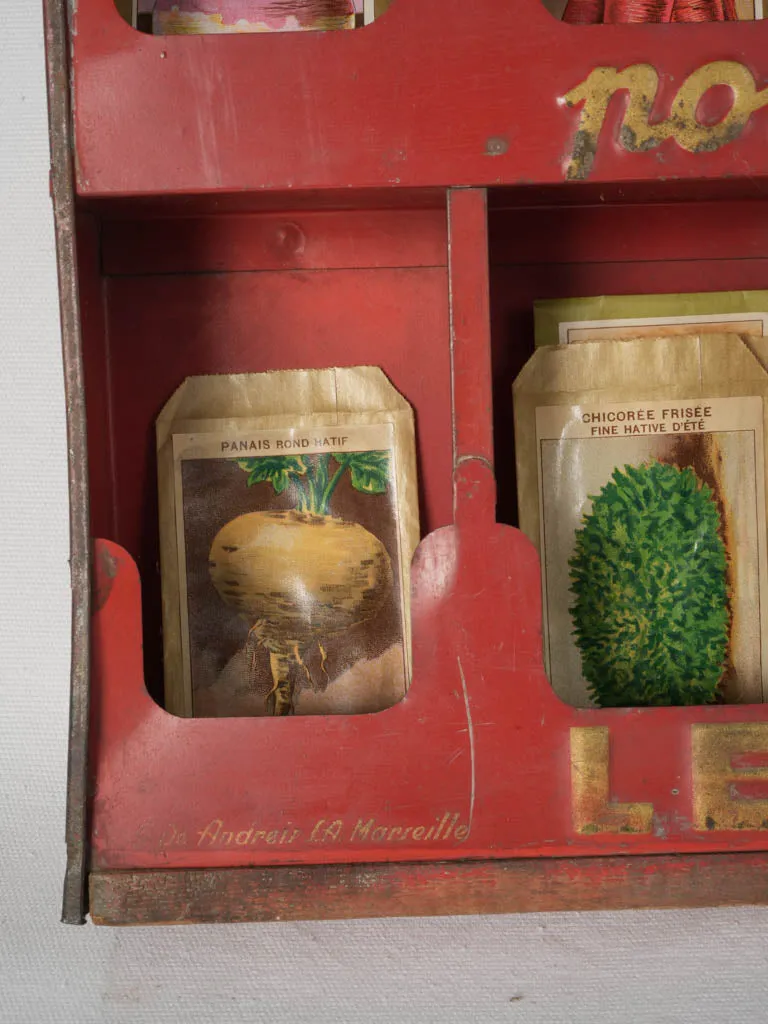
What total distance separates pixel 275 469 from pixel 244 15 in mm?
376

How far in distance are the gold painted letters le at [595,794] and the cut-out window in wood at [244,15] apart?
601 mm

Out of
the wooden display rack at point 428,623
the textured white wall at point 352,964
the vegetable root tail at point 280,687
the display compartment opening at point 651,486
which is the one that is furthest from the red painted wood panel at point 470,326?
the textured white wall at point 352,964

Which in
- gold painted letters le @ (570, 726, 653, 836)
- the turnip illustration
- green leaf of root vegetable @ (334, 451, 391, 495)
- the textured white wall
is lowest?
the textured white wall

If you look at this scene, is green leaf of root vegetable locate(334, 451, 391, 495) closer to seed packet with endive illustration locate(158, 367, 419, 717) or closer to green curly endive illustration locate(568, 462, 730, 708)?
seed packet with endive illustration locate(158, 367, 419, 717)

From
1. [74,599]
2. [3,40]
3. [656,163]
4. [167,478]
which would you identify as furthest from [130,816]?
[3,40]

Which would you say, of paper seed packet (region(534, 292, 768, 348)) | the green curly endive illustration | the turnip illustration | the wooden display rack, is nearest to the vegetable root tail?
the turnip illustration

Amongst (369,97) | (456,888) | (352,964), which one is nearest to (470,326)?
(369,97)

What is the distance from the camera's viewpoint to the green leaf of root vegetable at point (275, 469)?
0.98m

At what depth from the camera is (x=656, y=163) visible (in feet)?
2.71

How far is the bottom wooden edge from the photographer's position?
2.72 ft

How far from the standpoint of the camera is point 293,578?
3.18 feet

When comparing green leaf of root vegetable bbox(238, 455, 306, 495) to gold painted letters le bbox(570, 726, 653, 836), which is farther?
green leaf of root vegetable bbox(238, 455, 306, 495)

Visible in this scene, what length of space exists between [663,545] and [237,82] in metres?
0.51

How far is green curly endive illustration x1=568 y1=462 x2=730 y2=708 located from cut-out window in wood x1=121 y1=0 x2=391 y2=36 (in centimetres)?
44
